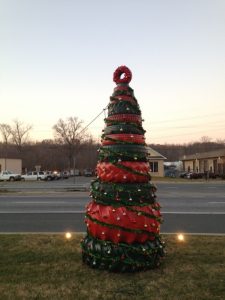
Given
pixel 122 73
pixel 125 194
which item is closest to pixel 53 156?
pixel 122 73

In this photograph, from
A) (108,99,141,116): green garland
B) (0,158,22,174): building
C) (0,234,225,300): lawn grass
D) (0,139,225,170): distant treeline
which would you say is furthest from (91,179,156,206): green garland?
(0,139,225,170): distant treeline

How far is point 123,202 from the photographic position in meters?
5.62

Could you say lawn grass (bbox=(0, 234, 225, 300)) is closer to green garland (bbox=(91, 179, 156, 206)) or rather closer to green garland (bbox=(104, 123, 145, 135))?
green garland (bbox=(91, 179, 156, 206))

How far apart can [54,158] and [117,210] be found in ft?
308

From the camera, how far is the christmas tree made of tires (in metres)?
5.53

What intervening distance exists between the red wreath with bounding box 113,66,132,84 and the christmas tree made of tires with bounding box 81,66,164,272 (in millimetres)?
45

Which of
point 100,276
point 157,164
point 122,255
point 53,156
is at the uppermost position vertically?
point 53,156

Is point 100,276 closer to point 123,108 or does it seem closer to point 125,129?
point 125,129

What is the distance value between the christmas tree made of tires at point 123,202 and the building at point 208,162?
45.2 meters

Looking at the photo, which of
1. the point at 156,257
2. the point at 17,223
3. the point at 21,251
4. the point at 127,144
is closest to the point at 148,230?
the point at 156,257

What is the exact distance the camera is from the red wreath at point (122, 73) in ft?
20.6

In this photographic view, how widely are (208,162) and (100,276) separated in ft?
182

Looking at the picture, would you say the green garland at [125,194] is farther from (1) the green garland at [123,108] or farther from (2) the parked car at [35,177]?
(2) the parked car at [35,177]

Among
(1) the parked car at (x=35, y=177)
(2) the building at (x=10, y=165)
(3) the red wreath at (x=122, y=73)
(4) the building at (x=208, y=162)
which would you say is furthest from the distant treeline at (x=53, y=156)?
(3) the red wreath at (x=122, y=73)
